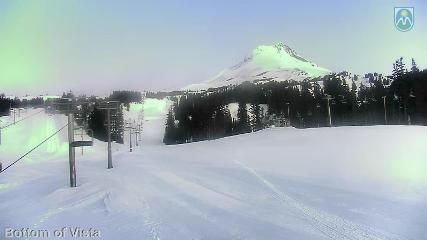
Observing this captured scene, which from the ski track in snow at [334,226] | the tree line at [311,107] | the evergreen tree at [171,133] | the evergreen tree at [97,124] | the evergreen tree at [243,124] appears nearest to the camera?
the ski track in snow at [334,226]

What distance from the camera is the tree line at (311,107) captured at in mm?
54350

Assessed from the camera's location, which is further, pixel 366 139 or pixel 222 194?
pixel 366 139

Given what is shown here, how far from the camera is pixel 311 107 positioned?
8925 cm

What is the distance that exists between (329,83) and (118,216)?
76836 millimetres

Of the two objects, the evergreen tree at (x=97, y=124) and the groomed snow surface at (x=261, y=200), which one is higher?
the evergreen tree at (x=97, y=124)

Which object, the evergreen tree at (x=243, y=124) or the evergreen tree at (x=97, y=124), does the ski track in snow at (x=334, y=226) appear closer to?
the evergreen tree at (x=97, y=124)

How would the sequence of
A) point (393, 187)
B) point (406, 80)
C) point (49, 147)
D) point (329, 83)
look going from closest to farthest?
point (393, 187)
point (406, 80)
point (49, 147)
point (329, 83)

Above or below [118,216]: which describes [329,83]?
above

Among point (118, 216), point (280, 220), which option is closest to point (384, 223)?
point (280, 220)

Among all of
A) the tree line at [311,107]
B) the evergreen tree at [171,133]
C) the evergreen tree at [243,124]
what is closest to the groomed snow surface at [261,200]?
the tree line at [311,107]

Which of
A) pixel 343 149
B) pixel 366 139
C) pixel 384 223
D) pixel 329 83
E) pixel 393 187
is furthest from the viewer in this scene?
pixel 329 83

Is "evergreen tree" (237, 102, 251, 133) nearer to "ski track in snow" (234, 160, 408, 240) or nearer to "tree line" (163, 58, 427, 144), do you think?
"tree line" (163, 58, 427, 144)

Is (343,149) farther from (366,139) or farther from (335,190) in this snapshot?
(335,190)

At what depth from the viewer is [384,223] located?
30.9 ft
